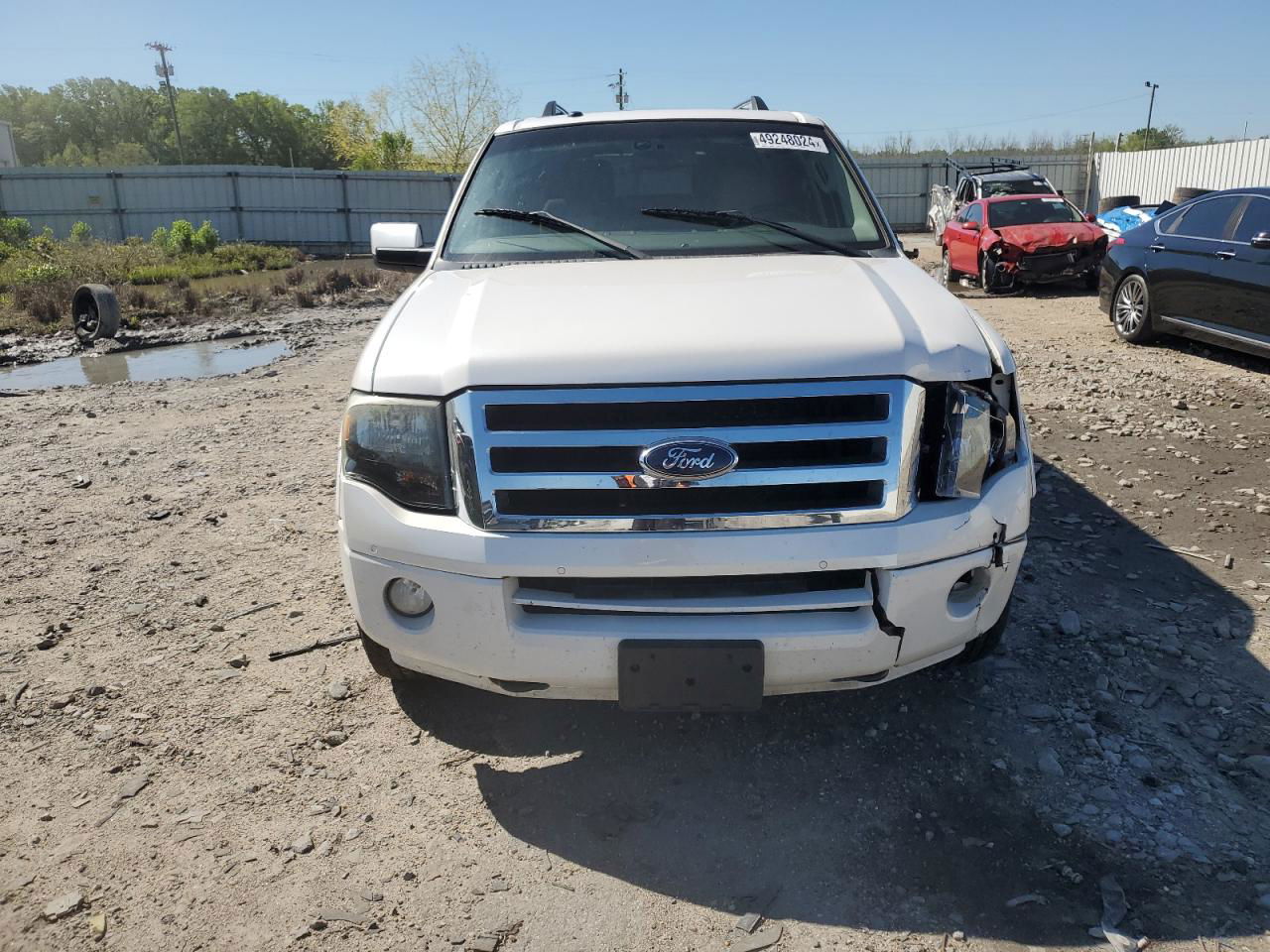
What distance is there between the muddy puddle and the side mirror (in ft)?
21.9

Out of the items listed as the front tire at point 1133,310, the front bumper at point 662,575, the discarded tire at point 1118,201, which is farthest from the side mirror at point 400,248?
the discarded tire at point 1118,201

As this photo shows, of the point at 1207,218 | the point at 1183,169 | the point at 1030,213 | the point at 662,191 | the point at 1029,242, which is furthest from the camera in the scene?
the point at 1183,169

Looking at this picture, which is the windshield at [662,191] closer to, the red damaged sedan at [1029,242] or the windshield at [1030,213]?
the red damaged sedan at [1029,242]

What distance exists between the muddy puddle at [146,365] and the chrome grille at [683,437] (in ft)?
28.8

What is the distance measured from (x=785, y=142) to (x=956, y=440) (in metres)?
2.06

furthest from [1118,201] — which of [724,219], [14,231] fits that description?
[14,231]

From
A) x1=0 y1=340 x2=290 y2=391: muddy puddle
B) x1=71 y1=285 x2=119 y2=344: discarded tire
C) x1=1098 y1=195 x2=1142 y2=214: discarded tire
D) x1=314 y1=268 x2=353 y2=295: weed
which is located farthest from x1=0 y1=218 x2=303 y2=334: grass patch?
x1=1098 y1=195 x2=1142 y2=214: discarded tire

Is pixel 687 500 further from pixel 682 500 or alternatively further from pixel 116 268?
pixel 116 268

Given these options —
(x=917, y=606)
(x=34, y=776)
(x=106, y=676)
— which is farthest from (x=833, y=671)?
(x=106, y=676)

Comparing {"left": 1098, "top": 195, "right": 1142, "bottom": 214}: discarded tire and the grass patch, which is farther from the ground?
{"left": 1098, "top": 195, "right": 1142, "bottom": 214}: discarded tire

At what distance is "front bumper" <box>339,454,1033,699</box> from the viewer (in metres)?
2.37

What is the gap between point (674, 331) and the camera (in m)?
2.53

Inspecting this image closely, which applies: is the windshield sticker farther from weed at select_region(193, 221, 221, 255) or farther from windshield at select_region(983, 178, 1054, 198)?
weed at select_region(193, 221, 221, 255)

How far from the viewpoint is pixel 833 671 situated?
2.47 metres
